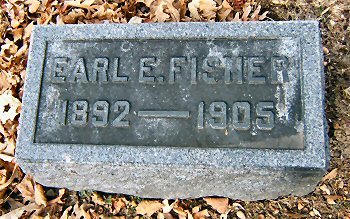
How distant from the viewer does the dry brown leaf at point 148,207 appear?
2948 millimetres

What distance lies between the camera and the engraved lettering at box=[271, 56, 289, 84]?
8.46 feet

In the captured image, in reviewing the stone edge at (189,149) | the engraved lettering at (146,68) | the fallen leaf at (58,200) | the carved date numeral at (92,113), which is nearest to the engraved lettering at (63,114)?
the carved date numeral at (92,113)

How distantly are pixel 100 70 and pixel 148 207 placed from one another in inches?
38.4

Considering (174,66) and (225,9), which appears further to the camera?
(225,9)

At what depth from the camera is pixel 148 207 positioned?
2961 millimetres

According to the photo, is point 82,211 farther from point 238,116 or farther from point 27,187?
point 238,116

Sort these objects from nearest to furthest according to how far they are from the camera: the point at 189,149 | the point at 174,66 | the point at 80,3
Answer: the point at 189,149 → the point at 174,66 → the point at 80,3

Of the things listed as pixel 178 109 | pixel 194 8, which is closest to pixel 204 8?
pixel 194 8

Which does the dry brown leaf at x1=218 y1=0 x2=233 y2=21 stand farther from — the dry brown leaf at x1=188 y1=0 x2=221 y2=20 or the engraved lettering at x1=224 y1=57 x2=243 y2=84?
the engraved lettering at x1=224 y1=57 x2=243 y2=84

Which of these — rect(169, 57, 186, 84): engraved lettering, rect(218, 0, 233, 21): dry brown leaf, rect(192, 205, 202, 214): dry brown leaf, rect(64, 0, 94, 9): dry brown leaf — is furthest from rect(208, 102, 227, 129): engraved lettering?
rect(64, 0, 94, 9): dry brown leaf

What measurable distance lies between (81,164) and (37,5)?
1.63 m

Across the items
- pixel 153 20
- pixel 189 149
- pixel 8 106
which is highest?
pixel 153 20

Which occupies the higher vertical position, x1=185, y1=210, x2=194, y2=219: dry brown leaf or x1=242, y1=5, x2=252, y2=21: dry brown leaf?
x1=242, y1=5, x2=252, y2=21: dry brown leaf

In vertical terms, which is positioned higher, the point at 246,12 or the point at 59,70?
the point at 246,12
